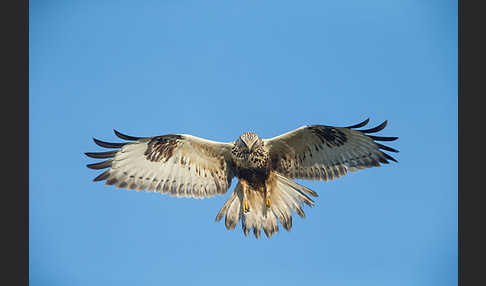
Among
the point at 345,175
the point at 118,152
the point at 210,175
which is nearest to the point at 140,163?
the point at 118,152

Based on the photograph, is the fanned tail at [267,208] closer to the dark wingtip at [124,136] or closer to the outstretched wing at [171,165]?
the outstretched wing at [171,165]

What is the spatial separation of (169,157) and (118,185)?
0.90 m

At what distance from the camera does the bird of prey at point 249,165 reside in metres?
7.44

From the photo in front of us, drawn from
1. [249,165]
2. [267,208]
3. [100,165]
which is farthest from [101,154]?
[267,208]

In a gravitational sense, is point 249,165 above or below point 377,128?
below

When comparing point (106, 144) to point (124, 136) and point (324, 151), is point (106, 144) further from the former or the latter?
point (324, 151)

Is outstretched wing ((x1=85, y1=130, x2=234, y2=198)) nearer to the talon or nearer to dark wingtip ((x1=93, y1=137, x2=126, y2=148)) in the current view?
dark wingtip ((x1=93, y1=137, x2=126, y2=148))

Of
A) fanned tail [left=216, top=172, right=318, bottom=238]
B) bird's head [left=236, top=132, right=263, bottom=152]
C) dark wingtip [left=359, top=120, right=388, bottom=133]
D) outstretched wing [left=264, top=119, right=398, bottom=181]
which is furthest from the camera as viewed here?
fanned tail [left=216, top=172, right=318, bottom=238]

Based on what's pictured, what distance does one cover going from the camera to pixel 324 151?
25.1ft

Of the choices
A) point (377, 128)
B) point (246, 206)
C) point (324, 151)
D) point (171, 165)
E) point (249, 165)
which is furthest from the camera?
point (171, 165)

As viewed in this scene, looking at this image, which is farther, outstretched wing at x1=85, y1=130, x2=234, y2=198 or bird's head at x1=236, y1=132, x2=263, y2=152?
outstretched wing at x1=85, y1=130, x2=234, y2=198

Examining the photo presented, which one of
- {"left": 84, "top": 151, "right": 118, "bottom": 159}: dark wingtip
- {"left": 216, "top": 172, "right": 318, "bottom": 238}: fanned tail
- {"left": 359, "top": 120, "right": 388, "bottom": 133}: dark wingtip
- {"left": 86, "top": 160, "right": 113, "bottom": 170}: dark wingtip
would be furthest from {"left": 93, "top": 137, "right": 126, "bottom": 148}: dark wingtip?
{"left": 359, "top": 120, "right": 388, "bottom": 133}: dark wingtip

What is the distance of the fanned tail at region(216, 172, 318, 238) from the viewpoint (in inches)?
298

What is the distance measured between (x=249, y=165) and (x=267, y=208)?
0.81 meters
